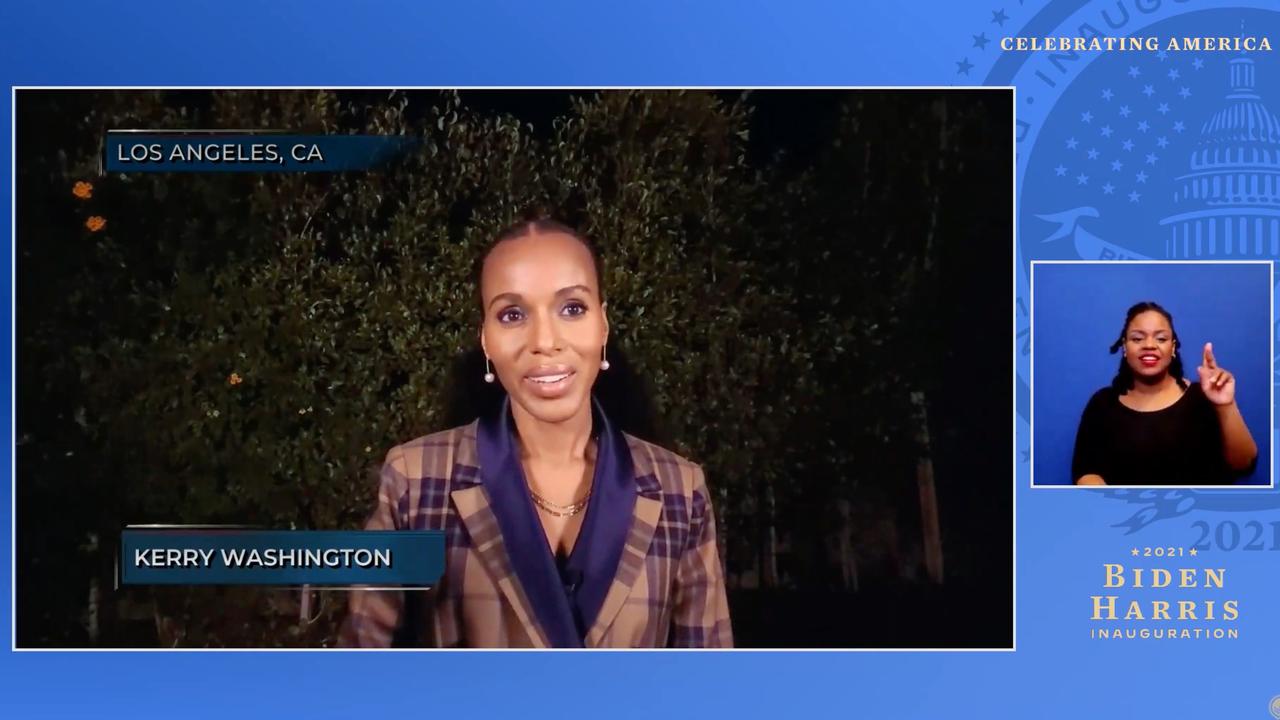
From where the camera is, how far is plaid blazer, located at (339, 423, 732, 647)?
3.14 metres

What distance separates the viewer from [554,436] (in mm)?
3156

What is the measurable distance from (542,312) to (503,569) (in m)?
0.64

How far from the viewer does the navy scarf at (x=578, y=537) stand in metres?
3.13

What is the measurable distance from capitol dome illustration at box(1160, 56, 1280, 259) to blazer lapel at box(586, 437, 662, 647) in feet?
4.60

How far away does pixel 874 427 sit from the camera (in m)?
3.14

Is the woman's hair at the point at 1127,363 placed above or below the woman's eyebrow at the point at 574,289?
below

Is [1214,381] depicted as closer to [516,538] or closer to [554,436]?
[554,436]

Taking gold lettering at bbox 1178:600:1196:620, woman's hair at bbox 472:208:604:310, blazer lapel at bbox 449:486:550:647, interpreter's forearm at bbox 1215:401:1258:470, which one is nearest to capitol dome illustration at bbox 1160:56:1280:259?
interpreter's forearm at bbox 1215:401:1258:470

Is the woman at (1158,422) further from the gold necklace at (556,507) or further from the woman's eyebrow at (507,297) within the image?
the woman's eyebrow at (507,297)

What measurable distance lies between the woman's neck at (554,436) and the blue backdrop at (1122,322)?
112 centimetres

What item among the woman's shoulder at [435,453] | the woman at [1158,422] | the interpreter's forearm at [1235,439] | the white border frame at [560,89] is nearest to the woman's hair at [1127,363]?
the woman at [1158,422]

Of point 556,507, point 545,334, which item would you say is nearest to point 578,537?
point 556,507

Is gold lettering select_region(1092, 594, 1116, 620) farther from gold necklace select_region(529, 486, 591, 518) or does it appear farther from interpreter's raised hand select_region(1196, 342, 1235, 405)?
gold necklace select_region(529, 486, 591, 518)

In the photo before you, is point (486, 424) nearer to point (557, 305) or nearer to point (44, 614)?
point (557, 305)
